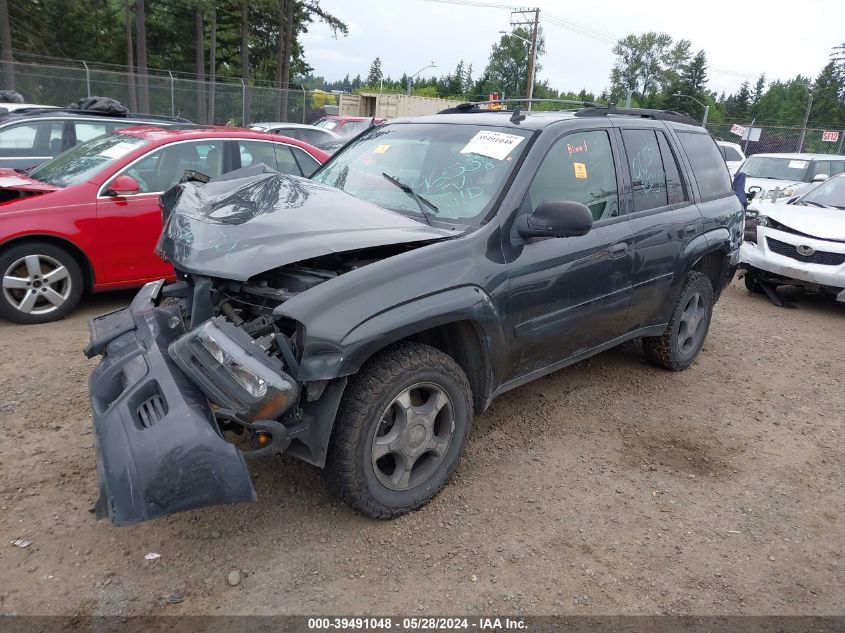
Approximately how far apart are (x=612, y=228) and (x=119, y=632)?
3239 mm

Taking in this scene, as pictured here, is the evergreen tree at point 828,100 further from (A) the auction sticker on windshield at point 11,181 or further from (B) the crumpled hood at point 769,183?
(A) the auction sticker on windshield at point 11,181

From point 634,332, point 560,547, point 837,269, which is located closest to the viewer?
point 560,547

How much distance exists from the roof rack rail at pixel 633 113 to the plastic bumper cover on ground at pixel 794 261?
2.60 meters

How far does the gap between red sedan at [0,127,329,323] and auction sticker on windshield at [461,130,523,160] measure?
10.4ft

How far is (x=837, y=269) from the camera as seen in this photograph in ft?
22.6

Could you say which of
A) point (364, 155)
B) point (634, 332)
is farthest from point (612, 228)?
point (364, 155)

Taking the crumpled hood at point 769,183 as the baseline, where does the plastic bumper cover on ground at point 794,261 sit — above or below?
below

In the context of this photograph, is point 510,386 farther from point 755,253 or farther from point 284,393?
point 755,253

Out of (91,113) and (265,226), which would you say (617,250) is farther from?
(91,113)

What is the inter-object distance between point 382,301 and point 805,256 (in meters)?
6.43

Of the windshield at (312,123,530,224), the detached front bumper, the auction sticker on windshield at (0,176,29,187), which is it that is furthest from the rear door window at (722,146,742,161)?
the detached front bumper

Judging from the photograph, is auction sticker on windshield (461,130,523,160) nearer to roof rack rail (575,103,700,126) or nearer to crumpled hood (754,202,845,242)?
roof rack rail (575,103,700,126)

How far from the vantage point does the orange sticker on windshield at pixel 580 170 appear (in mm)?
3689

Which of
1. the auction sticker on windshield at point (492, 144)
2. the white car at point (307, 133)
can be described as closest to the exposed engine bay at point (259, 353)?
the auction sticker on windshield at point (492, 144)
